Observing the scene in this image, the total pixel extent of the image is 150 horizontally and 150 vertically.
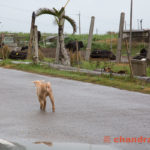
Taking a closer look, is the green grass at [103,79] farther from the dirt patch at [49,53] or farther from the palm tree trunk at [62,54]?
the dirt patch at [49,53]

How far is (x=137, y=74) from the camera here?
17.0m

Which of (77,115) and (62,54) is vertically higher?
(62,54)

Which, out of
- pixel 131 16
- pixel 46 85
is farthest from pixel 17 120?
pixel 131 16

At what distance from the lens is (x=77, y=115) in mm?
9406

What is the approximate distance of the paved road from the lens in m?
7.52

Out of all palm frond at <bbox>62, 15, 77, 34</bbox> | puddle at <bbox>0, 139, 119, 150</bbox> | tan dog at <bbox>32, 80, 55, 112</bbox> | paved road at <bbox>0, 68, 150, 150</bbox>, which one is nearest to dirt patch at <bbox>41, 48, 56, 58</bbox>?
palm frond at <bbox>62, 15, 77, 34</bbox>

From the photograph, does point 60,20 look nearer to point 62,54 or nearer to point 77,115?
point 62,54

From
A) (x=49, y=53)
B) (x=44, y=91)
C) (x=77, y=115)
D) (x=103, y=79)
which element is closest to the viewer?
(x=77, y=115)

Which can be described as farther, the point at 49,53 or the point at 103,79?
the point at 49,53

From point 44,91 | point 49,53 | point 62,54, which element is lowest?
point 44,91

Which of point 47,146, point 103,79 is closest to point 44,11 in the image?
point 103,79

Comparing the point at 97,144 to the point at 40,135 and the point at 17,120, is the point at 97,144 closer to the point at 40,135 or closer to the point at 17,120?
the point at 40,135

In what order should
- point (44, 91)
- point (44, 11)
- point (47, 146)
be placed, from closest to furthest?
1. point (47, 146)
2. point (44, 91)
3. point (44, 11)

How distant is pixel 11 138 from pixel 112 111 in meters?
3.29
